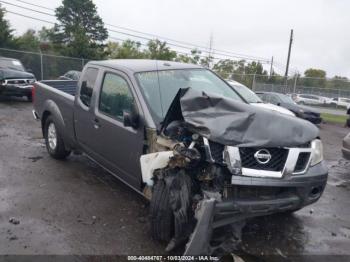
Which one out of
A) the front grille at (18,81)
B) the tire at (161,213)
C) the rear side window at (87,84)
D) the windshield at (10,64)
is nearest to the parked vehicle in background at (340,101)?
the front grille at (18,81)

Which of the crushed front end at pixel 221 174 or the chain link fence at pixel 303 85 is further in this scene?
the chain link fence at pixel 303 85

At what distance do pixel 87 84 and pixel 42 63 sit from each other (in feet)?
64.2

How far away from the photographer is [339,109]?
2167 cm

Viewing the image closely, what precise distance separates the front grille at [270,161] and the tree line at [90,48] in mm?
17745

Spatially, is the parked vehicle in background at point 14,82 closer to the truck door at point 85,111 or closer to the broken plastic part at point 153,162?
the truck door at point 85,111

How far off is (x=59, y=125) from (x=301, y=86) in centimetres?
1981

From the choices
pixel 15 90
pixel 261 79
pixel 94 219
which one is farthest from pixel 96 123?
pixel 261 79

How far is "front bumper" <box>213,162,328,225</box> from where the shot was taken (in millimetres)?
3293

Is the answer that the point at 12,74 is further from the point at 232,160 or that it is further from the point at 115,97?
the point at 232,160

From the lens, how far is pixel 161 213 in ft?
11.6

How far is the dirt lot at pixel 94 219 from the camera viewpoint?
→ 3.79 m

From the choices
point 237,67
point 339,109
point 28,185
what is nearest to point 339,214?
point 28,185

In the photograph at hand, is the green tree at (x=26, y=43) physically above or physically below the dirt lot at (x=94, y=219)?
above

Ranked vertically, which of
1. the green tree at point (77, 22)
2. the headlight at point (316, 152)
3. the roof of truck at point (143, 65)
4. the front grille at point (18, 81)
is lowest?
the front grille at point (18, 81)
